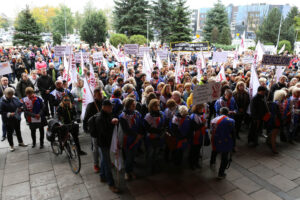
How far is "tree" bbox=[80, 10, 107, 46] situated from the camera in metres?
34.9

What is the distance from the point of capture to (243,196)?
482cm

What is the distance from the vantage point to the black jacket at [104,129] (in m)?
4.44

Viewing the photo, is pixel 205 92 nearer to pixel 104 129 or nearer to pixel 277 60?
pixel 104 129

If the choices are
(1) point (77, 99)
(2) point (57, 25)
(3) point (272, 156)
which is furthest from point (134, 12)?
(3) point (272, 156)

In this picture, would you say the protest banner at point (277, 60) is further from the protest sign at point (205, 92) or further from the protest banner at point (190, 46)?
the protest banner at point (190, 46)

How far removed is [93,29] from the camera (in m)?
35.1

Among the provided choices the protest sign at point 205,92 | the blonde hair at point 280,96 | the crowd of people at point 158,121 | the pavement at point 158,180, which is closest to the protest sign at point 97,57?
the crowd of people at point 158,121

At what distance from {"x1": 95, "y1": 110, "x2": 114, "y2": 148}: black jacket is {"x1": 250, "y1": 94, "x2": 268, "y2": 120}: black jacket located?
14.6ft

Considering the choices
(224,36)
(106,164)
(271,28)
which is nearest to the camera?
(106,164)

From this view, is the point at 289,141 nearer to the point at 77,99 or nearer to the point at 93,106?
the point at 93,106

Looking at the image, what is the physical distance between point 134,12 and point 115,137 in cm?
3598

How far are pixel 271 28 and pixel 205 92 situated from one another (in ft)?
153

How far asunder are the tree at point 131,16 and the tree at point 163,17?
7.34 ft

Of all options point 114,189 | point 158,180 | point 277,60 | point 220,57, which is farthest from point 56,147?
point 220,57
